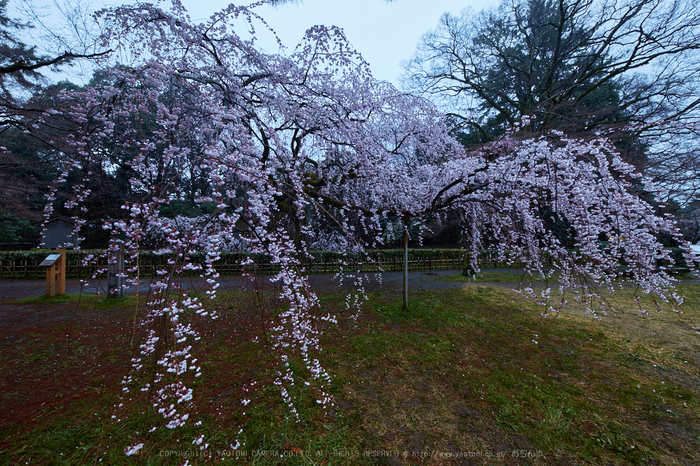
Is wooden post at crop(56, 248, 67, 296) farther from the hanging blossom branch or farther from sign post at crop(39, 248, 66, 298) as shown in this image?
the hanging blossom branch

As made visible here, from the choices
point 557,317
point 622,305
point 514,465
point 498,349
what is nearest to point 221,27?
point 514,465

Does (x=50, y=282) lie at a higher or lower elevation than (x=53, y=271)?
lower

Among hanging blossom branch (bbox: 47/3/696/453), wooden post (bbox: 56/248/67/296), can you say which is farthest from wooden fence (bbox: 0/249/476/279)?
hanging blossom branch (bbox: 47/3/696/453)

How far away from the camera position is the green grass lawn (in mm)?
2154

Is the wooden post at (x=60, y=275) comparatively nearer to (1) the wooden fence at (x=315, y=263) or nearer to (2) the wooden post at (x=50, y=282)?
(2) the wooden post at (x=50, y=282)

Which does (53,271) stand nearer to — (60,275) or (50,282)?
(50,282)

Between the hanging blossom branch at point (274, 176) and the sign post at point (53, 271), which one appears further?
the sign post at point (53, 271)

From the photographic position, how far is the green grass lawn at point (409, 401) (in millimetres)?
2154

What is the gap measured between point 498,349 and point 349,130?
4.24m

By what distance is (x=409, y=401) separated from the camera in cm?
282

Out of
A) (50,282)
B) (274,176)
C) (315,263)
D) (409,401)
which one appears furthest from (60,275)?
(409,401)

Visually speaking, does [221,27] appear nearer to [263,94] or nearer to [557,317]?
[263,94]

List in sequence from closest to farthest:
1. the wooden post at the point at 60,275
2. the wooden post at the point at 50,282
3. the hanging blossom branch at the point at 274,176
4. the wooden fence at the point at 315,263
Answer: the hanging blossom branch at the point at 274,176 → the wooden post at the point at 50,282 → the wooden post at the point at 60,275 → the wooden fence at the point at 315,263

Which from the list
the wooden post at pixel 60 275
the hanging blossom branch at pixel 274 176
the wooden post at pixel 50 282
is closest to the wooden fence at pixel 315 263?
the wooden post at pixel 60 275
